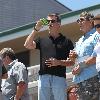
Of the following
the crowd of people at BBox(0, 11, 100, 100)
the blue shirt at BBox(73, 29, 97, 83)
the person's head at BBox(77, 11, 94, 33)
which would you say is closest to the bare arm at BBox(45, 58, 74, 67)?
the crowd of people at BBox(0, 11, 100, 100)

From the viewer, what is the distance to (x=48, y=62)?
27.3 ft

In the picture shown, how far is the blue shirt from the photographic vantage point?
7.76 meters

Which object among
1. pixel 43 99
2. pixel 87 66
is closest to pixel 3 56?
pixel 43 99

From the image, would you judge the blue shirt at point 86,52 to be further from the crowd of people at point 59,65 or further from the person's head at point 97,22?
the person's head at point 97,22

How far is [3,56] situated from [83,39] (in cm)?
174

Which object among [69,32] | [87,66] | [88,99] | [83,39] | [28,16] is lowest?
[88,99]

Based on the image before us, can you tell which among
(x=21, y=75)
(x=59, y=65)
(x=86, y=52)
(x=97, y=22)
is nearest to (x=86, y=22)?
(x=97, y=22)

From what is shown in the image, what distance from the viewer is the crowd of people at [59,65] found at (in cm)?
770

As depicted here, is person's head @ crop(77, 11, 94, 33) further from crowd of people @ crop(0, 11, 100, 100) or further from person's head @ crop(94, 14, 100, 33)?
person's head @ crop(94, 14, 100, 33)

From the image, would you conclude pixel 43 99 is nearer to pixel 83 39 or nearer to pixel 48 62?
pixel 48 62

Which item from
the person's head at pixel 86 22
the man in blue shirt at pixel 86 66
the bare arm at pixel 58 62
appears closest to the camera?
the man in blue shirt at pixel 86 66

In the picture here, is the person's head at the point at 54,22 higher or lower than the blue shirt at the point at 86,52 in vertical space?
higher

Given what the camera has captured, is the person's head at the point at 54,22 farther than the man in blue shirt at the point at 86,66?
Yes

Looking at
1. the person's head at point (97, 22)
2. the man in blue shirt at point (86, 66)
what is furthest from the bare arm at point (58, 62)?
the person's head at point (97, 22)
